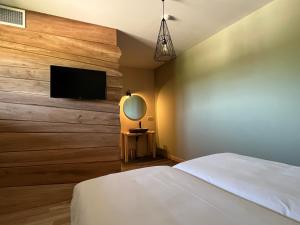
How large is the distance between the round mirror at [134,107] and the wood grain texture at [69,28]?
2.14 meters

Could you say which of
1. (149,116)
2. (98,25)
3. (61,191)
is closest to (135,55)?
(98,25)

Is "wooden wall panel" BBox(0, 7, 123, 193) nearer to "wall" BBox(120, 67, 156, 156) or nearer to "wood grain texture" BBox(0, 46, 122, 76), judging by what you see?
"wood grain texture" BBox(0, 46, 122, 76)

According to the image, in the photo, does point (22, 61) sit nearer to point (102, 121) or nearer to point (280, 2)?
point (102, 121)

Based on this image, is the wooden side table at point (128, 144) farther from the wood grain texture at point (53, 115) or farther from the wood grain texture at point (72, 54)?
the wood grain texture at point (72, 54)

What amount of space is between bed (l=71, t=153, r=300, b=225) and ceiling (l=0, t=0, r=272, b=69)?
1931mm

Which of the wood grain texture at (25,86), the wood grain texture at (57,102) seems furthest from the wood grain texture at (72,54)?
the wood grain texture at (57,102)

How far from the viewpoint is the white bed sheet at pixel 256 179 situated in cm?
96

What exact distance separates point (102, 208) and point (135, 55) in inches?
140

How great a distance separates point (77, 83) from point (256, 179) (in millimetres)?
2272

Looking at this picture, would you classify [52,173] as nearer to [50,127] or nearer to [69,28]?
[50,127]

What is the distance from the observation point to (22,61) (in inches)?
91.7

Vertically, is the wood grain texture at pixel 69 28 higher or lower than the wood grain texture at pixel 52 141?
higher

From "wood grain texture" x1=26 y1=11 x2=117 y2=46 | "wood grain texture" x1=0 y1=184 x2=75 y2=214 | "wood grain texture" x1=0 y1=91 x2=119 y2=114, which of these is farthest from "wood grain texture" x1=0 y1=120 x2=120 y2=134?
"wood grain texture" x1=26 y1=11 x2=117 y2=46

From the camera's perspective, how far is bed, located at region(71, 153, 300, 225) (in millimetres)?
853
